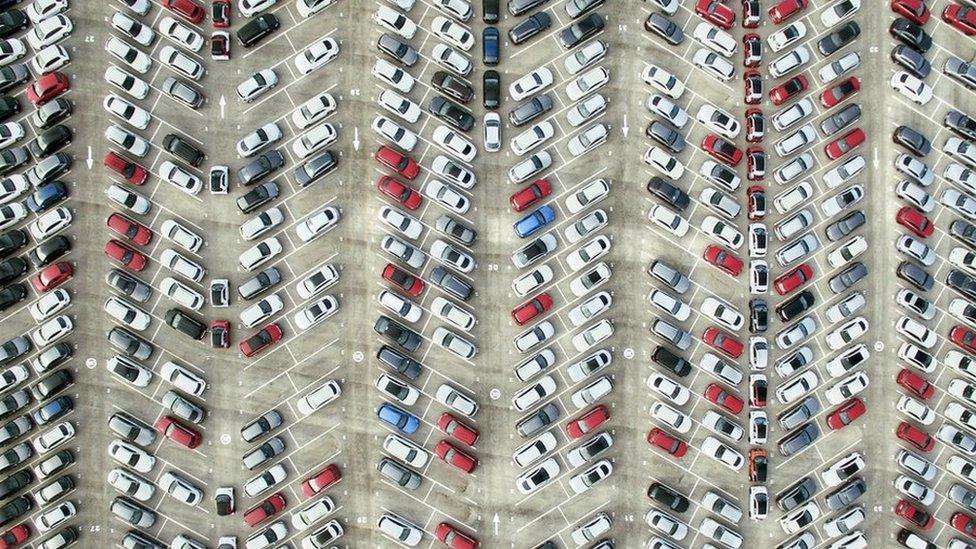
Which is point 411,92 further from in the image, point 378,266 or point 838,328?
point 838,328

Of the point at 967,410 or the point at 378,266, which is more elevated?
the point at 378,266

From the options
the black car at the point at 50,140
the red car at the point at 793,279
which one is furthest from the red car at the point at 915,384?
the black car at the point at 50,140

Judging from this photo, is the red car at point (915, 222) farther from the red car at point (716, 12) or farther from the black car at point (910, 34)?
the red car at point (716, 12)

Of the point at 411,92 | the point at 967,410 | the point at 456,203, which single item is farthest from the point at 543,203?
the point at 967,410

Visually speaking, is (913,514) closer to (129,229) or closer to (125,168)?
(129,229)

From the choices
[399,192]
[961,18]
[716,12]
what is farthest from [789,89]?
[399,192]
